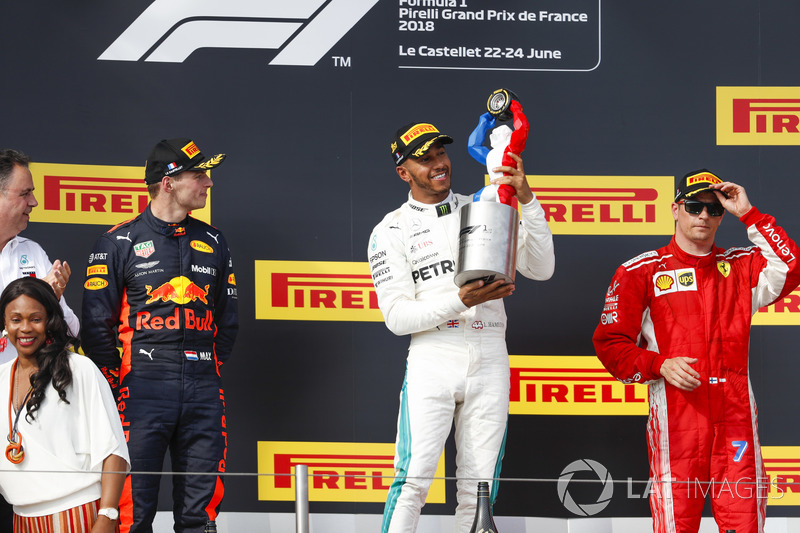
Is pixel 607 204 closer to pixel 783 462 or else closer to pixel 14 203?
pixel 783 462

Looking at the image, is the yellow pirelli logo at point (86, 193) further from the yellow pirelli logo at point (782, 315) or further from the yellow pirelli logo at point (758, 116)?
the yellow pirelli logo at point (782, 315)

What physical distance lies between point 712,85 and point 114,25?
222 centimetres

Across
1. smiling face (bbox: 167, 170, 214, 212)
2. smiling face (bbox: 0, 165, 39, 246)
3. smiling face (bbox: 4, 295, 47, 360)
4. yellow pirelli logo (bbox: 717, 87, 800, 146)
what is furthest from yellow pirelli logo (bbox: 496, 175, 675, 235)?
smiling face (bbox: 4, 295, 47, 360)

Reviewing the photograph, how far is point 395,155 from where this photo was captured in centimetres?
276

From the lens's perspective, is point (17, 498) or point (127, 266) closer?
point (17, 498)

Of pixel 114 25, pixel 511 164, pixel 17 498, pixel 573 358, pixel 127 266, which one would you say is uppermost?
pixel 114 25

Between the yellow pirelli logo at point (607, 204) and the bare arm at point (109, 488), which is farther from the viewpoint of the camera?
the yellow pirelli logo at point (607, 204)

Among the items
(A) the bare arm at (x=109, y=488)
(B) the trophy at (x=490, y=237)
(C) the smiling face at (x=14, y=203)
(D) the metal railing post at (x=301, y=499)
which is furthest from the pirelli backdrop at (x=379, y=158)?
(D) the metal railing post at (x=301, y=499)

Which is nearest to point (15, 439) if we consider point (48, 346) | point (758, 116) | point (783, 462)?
point (48, 346)

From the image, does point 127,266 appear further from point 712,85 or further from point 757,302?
point 712,85

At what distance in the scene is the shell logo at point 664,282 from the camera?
2.75 m

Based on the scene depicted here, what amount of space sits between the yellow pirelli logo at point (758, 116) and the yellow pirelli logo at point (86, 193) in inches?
77.1

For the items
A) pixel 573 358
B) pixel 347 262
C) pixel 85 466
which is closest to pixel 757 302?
pixel 573 358

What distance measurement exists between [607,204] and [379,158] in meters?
0.87
